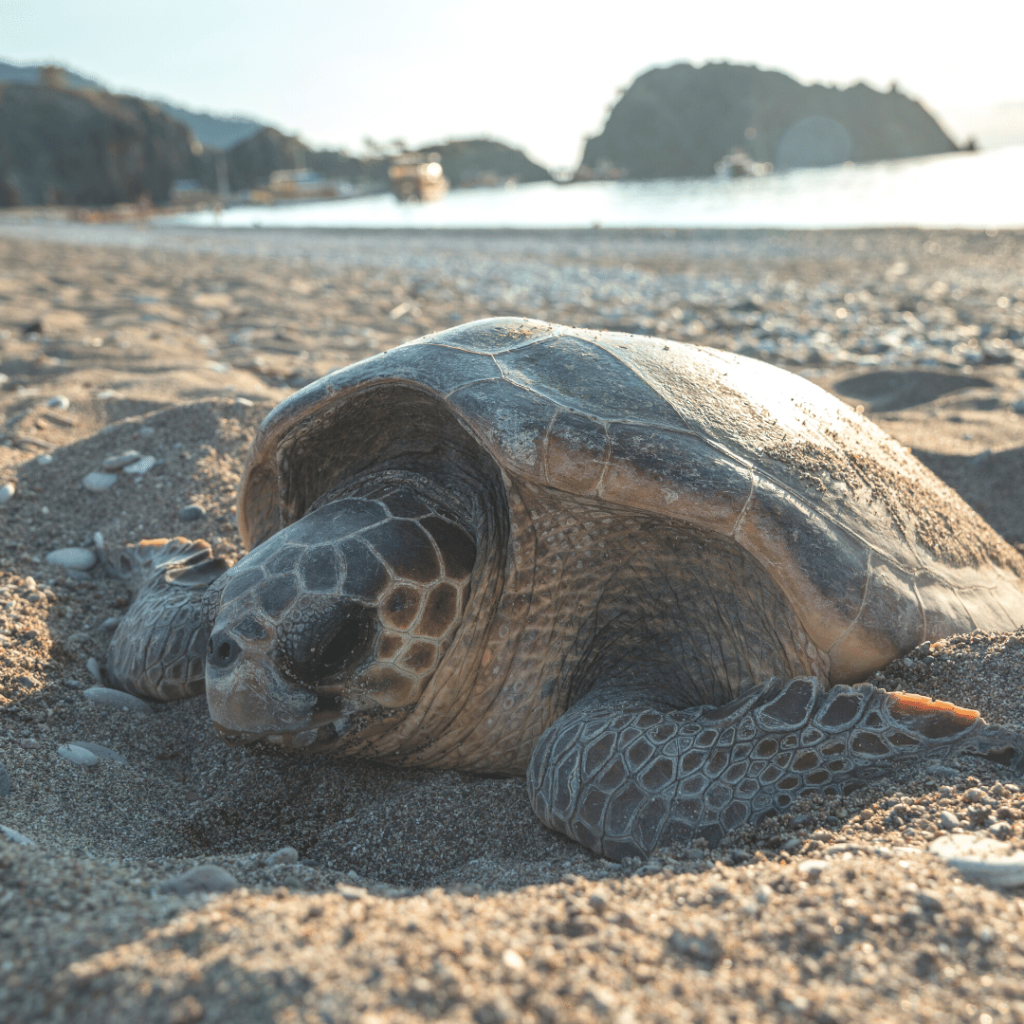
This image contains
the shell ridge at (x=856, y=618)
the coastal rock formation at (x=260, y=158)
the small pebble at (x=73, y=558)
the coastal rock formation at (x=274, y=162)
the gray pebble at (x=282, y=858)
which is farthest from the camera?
the coastal rock formation at (x=274, y=162)

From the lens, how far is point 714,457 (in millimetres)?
1854

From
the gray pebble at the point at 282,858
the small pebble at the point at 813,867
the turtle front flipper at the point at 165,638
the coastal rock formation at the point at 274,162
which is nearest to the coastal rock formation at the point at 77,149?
the coastal rock formation at the point at 274,162

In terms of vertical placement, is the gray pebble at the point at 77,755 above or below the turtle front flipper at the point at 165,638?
below

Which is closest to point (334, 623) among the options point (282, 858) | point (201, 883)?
point (282, 858)

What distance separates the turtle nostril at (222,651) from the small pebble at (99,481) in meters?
1.97

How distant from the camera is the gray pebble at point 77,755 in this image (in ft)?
6.08

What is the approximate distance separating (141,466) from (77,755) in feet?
6.20

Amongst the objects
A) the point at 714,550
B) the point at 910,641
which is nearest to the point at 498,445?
the point at 714,550

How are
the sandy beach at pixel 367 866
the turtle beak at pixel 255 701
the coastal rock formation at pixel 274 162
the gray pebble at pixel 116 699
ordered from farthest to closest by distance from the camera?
the coastal rock formation at pixel 274 162 → the gray pebble at pixel 116 699 → the turtle beak at pixel 255 701 → the sandy beach at pixel 367 866

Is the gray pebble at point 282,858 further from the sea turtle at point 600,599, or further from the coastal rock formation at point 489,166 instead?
the coastal rock formation at point 489,166

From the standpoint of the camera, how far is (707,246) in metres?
15.7

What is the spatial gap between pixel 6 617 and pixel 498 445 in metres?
1.64

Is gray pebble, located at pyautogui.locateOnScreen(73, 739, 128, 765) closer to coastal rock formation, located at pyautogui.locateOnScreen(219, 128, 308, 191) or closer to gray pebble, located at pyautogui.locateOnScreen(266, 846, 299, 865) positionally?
gray pebble, located at pyautogui.locateOnScreen(266, 846, 299, 865)

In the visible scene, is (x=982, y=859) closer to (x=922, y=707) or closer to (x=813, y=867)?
(x=813, y=867)
